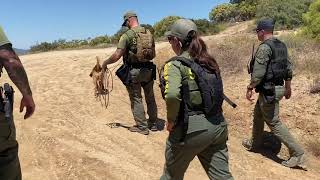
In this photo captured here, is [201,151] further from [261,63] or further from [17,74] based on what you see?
[261,63]

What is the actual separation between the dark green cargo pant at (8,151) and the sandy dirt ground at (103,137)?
4.49ft

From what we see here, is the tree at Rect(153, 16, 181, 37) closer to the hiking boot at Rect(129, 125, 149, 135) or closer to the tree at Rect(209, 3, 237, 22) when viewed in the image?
the tree at Rect(209, 3, 237, 22)

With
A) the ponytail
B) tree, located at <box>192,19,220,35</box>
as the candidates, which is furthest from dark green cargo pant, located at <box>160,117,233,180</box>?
tree, located at <box>192,19,220,35</box>

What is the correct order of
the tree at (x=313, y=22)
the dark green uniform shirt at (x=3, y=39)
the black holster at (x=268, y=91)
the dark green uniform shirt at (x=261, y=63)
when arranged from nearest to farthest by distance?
the dark green uniform shirt at (x=3, y=39) → the dark green uniform shirt at (x=261, y=63) → the black holster at (x=268, y=91) → the tree at (x=313, y=22)

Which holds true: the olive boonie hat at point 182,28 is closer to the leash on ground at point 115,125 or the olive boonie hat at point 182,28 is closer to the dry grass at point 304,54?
the leash on ground at point 115,125

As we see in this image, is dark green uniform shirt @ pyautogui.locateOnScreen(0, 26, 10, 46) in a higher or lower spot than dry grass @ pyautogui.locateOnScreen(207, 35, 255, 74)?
higher

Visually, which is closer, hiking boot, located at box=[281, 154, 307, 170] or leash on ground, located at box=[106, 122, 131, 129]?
hiking boot, located at box=[281, 154, 307, 170]

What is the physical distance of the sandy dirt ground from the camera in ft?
20.2

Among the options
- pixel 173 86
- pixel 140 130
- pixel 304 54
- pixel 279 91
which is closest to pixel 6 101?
pixel 173 86

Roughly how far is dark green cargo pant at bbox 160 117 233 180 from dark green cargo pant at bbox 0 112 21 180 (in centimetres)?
132

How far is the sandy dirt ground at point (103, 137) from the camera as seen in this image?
616 cm

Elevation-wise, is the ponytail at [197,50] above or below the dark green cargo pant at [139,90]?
above

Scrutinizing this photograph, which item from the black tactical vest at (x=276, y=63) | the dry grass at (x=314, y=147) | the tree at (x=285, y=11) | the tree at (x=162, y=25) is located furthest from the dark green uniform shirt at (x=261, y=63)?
the tree at (x=162, y=25)

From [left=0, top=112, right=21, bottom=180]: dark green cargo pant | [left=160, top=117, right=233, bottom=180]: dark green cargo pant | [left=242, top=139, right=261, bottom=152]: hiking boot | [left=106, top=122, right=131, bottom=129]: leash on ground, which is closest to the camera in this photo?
[left=0, top=112, right=21, bottom=180]: dark green cargo pant
